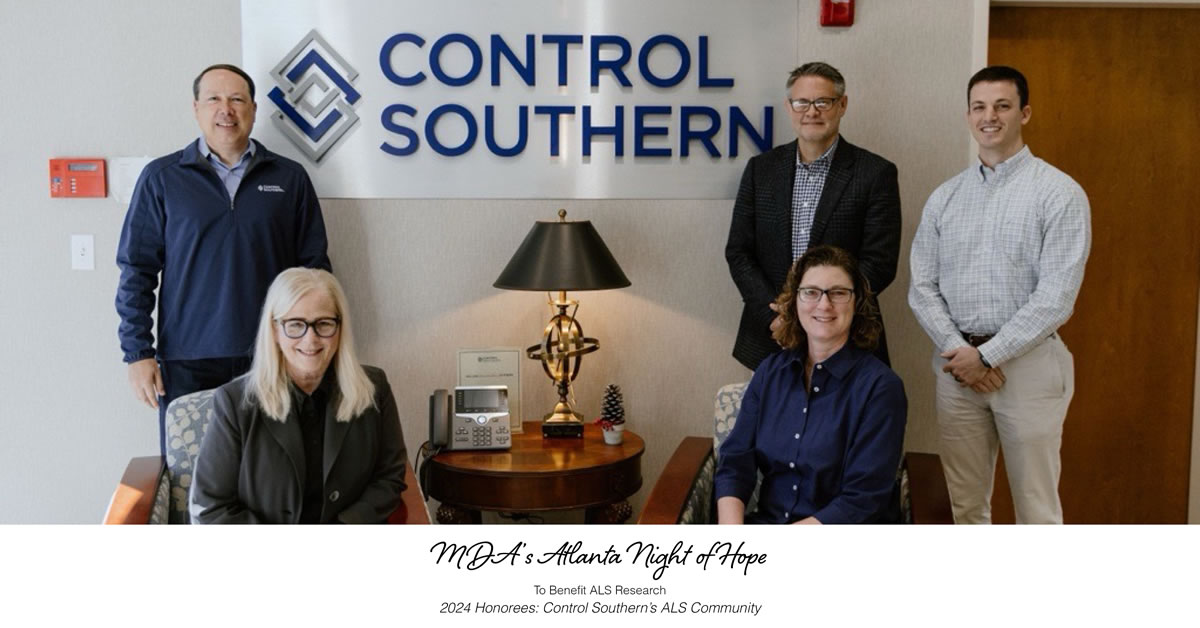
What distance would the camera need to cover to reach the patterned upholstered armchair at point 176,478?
2.51 meters

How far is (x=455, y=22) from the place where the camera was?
345cm

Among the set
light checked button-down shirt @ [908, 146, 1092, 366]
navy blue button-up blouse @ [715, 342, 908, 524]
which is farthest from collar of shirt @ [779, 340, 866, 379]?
light checked button-down shirt @ [908, 146, 1092, 366]

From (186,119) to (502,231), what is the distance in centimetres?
110

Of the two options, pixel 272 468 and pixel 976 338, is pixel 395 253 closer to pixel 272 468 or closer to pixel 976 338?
pixel 272 468

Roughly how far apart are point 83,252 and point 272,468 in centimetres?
166

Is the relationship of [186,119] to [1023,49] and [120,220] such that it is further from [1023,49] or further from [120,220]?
[1023,49]

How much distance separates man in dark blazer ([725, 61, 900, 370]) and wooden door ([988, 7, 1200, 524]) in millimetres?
828

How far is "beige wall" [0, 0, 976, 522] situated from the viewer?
11.2 ft

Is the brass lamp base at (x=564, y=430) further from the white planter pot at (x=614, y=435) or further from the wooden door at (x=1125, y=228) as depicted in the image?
the wooden door at (x=1125, y=228)

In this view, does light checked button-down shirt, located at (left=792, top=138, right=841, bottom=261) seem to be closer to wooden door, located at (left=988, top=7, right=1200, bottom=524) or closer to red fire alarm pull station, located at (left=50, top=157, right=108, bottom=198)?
wooden door, located at (left=988, top=7, right=1200, bottom=524)

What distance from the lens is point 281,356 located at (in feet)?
7.64
